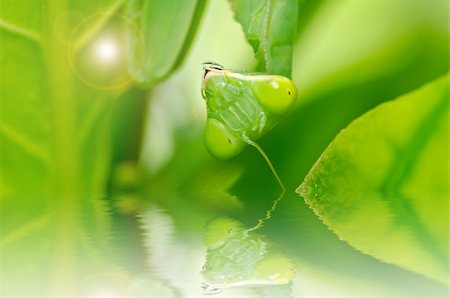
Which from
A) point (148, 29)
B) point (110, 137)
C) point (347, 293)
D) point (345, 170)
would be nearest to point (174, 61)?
point (148, 29)

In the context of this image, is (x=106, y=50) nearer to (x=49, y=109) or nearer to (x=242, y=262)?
(x=49, y=109)

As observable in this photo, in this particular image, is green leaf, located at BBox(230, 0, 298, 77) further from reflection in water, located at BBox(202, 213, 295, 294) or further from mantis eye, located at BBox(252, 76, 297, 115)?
reflection in water, located at BBox(202, 213, 295, 294)

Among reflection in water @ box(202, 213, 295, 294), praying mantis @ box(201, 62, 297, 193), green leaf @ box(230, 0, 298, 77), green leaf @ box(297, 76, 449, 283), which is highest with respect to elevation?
green leaf @ box(230, 0, 298, 77)

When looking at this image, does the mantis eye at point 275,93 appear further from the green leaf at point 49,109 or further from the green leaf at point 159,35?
the green leaf at point 49,109

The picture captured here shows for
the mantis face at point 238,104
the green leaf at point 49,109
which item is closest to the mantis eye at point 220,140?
the mantis face at point 238,104

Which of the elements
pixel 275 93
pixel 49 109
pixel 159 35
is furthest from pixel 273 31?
pixel 49 109

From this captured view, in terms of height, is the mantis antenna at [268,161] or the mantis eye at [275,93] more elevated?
the mantis eye at [275,93]

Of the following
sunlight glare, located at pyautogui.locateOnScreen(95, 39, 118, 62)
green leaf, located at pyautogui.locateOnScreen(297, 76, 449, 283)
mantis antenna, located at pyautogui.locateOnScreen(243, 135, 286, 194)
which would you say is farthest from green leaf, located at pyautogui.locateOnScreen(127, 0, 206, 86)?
green leaf, located at pyautogui.locateOnScreen(297, 76, 449, 283)
